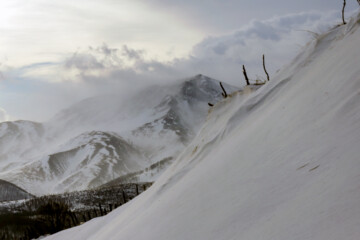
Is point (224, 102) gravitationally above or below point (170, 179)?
above

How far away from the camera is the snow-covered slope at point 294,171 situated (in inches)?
89.8

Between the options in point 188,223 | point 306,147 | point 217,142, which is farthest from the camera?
point 217,142

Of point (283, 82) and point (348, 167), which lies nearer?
point (348, 167)

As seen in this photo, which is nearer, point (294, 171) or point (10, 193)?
point (294, 171)

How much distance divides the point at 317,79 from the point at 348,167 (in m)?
2.51

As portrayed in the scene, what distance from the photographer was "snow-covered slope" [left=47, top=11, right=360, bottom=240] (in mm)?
2280

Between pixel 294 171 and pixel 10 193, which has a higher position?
pixel 10 193

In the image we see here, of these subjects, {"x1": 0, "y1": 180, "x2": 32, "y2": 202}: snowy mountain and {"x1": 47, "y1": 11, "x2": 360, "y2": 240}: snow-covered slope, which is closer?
{"x1": 47, "y1": 11, "x2": 360, "y2": 240}: snow-covered slope

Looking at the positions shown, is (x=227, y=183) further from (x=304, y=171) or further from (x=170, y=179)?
(x=170, y=179)

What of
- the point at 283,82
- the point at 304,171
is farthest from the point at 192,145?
the point at 304,171

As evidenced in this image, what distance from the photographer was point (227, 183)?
388 centimetres

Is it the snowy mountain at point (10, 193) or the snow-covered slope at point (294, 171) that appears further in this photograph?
the snowy mountain at point (10, 193)

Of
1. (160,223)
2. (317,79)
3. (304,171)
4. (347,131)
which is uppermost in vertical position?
(317,79)

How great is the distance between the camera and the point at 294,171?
3.03 m
